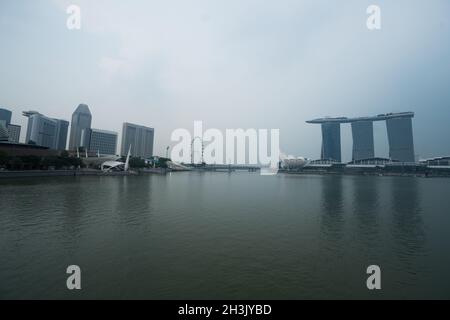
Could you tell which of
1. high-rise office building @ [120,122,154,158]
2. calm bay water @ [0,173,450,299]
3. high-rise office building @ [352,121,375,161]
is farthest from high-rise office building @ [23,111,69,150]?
high-rise office building @ [352,121,375,161]

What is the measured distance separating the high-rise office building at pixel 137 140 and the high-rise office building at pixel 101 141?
865 cm

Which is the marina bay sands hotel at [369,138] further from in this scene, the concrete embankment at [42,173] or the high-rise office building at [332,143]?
the concrete embankment at [42,173]

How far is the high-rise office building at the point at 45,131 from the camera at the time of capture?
140250 millimetres

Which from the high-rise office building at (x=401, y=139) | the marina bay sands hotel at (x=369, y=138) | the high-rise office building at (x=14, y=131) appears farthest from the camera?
the marina bay sands hotel at (x=369, y=138)

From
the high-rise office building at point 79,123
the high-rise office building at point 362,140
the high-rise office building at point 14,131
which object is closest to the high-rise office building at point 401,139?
the high-rise office building at point 362,140

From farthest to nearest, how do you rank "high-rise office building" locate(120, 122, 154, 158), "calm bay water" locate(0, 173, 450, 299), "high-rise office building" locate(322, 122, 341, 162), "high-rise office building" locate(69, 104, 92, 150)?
"high-rise office building" locate(322, 122, 341, 162) → "high-rise office building" locate(120, 122, 154, 158) → "high-rise office building" locate(69, 104, 92, 150) → "calm bay water" locate(0, 173, 450, 299)

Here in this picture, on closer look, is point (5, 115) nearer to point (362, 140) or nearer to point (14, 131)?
point (14, 131)

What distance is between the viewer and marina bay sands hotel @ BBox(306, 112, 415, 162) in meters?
162

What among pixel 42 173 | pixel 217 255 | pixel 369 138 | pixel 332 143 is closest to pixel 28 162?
pixel 42 173

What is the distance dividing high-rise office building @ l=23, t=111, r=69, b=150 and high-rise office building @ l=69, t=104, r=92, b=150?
5513mm

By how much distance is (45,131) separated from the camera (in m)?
147

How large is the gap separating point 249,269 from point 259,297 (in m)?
1.73

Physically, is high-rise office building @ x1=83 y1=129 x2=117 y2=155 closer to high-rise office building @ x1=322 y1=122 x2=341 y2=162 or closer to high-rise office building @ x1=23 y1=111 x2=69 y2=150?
high-rise office building @ x1=23 y1=111 x2=69 y2=150

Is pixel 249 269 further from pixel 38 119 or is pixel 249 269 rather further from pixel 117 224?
pixel 38 119
